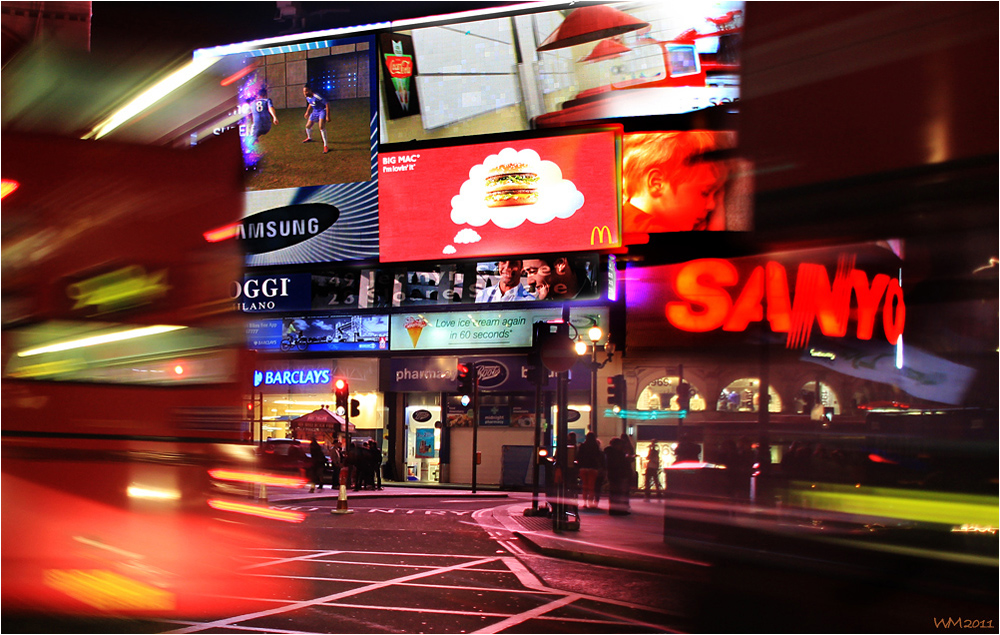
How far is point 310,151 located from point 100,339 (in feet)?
87.0

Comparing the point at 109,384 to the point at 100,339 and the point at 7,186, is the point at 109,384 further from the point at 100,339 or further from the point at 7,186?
the point at 7,186

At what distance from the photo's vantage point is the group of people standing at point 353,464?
2519cm

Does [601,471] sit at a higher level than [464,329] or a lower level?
lower

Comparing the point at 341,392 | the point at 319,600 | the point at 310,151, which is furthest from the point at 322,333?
the point at 319,600

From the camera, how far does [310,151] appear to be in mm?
30750

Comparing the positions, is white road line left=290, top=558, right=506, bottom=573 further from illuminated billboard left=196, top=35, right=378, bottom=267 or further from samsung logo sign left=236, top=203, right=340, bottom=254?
samsung logo sign left=236, top=203, right=340, bottom=254

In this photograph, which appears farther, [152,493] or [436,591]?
[436,591]

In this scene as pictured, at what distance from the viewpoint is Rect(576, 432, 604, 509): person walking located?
19.7 meters

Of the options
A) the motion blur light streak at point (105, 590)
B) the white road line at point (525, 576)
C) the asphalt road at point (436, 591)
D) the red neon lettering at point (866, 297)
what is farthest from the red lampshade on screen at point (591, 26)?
the motion blur light streak at point (105, 590)

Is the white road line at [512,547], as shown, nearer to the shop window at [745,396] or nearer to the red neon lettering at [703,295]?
the red neon lettering at [703,295]

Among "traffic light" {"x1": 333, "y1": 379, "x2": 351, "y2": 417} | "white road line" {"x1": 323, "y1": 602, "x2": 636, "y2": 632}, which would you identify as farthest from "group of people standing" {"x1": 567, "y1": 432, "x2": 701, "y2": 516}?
"white road line" {"x1": 323, "y1": 602, "x2": 636, "y2": 632}

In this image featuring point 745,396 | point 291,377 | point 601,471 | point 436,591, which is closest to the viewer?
point 745,396

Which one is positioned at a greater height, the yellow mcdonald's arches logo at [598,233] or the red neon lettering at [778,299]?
the yellow mcdonald's arches logo at [598,233]

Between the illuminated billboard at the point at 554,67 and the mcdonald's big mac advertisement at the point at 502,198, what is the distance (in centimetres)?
111
